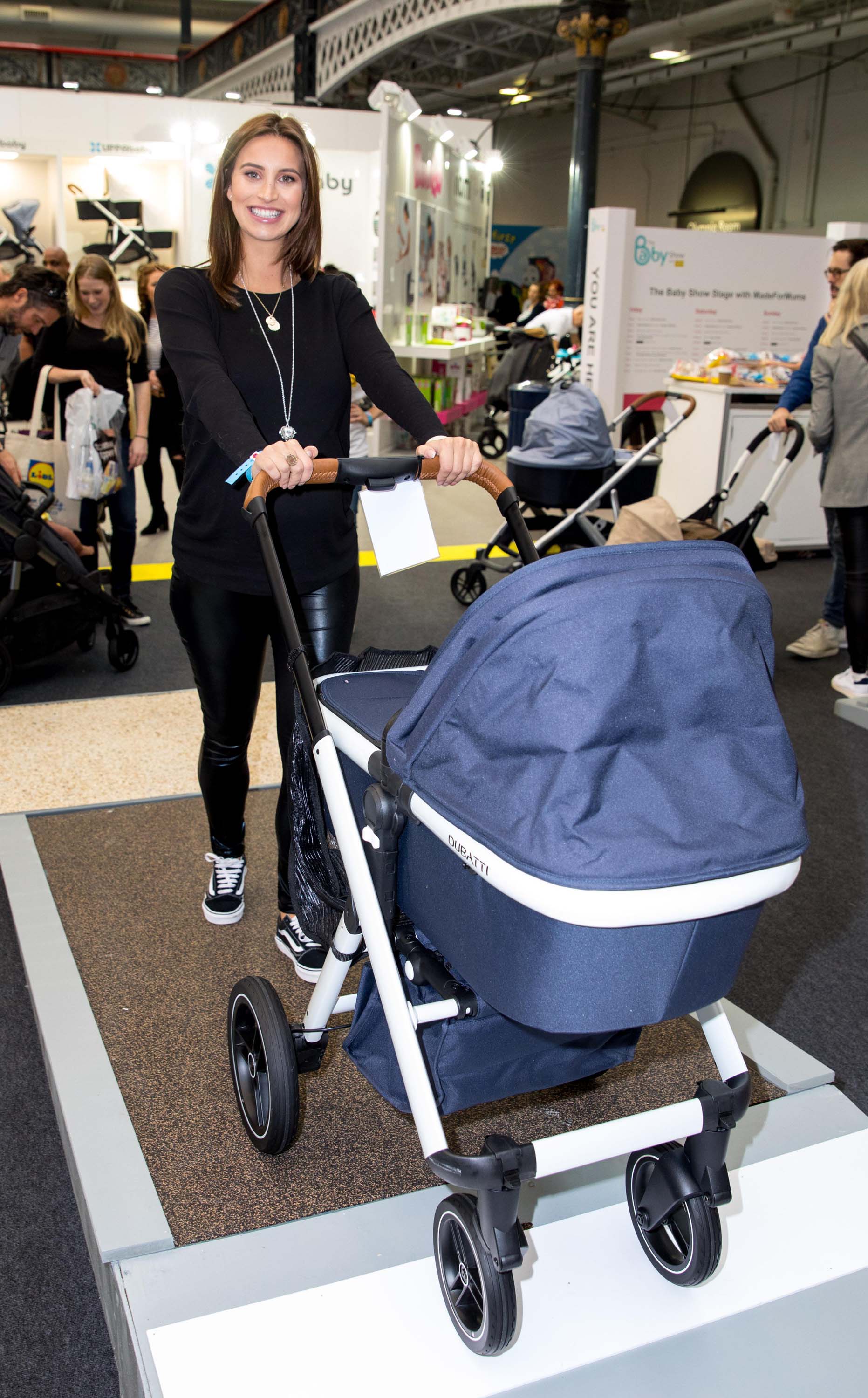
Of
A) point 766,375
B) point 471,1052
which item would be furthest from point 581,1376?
point 766,375

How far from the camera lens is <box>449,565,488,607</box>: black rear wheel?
17.2ft

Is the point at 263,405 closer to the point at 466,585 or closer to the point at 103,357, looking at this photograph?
the point at 103,357

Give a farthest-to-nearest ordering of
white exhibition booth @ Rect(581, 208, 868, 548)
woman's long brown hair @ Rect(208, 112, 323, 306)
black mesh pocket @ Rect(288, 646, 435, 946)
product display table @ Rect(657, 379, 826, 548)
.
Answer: white exhibition booth @ Rect(581, 208, 868, 548), product display table @ Rect(657, 379, 826, 548), woman's long brown hair @ Rect(208, 112, 323, 306), black mesh pocket @ Rect(288, 646, 435, 946)

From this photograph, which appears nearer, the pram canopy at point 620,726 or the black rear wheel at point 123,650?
the pram canopy at point 620,726

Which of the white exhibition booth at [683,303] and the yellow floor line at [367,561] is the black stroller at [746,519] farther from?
the white exhibition booth at [683,303]

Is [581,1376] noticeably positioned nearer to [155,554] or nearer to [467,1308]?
[467,1308]

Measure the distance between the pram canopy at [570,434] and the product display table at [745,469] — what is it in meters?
1.52

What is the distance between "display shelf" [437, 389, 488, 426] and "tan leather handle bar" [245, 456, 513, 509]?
Answer: 8143mm

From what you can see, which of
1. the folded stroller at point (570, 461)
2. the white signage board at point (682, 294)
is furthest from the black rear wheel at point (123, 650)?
the white signage board at point (682, 294)

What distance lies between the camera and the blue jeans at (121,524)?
4492 mm

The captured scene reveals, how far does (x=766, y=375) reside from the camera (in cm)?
645

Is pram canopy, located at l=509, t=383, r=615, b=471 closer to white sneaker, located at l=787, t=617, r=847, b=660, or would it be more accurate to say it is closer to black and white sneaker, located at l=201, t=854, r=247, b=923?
white sneaker, located at l=787, t=617, r=847, b=660

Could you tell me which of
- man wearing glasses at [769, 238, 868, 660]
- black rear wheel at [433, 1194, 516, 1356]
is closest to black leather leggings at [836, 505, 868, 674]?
man wearing glasses at [769, 238, 868, 660]

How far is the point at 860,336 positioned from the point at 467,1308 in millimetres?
3398
